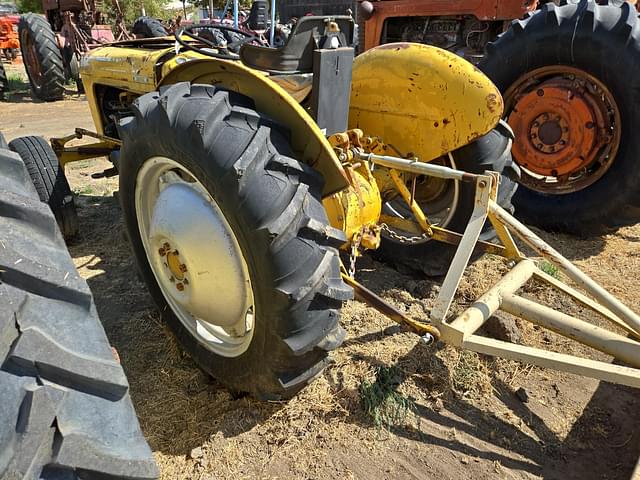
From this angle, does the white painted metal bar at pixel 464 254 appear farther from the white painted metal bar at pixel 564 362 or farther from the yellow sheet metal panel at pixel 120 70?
the yellow sheet metal panel at pixel 120 70

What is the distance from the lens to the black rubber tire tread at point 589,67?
11.7ft

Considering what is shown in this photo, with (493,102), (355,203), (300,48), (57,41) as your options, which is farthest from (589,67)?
(57,41)

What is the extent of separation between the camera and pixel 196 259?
7.11ft

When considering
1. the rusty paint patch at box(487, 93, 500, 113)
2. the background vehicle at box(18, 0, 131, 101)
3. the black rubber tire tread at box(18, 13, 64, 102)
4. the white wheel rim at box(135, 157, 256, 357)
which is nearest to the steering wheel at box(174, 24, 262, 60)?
the white wheel rim at box(135, 157, 256, 357)

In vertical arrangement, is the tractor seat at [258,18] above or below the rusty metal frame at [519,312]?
above

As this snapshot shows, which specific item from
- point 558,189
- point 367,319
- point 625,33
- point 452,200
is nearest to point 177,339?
point 367,319

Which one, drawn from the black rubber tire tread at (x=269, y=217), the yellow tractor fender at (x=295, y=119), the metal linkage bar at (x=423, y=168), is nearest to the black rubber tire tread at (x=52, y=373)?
the black rubber tire tread at (x=269, y=217)

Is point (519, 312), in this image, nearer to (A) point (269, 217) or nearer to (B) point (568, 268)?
(B) point (568, 268)

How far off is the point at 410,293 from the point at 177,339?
1409 millimetres

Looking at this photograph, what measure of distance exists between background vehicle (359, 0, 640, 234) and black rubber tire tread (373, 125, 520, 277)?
1.18 meters

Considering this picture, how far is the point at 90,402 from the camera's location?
108cm

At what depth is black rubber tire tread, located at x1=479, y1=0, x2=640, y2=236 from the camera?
3572mm

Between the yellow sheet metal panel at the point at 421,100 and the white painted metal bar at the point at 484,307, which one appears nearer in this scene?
the white painted metal bar at the point at 484,307

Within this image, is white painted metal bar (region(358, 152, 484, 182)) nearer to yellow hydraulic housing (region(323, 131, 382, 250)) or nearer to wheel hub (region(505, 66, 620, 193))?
yellow hydraulic housing (region(323, 131, 382, 250))
